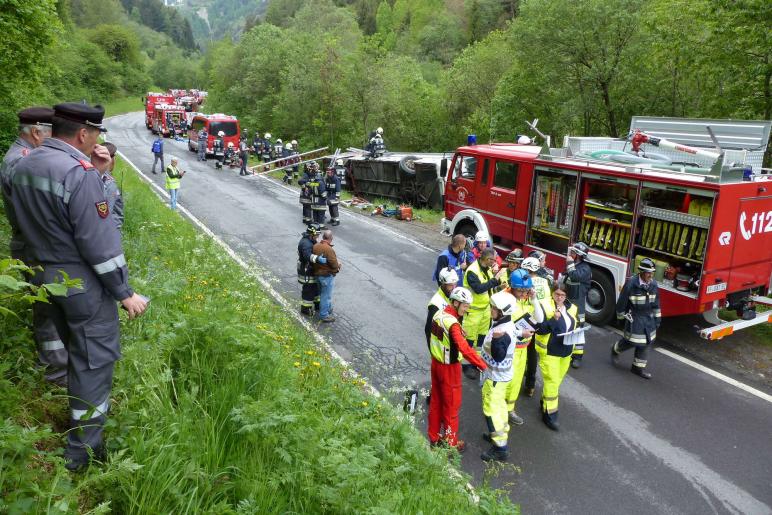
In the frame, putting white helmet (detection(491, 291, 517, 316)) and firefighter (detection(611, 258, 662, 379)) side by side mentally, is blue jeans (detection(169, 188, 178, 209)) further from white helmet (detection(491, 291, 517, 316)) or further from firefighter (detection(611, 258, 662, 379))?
white helmet (detection(491, 291, 517, 316))

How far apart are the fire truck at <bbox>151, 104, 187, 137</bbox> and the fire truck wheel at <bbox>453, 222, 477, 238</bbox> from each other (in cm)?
3470

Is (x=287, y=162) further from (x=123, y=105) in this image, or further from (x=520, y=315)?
(x=123, y=105)

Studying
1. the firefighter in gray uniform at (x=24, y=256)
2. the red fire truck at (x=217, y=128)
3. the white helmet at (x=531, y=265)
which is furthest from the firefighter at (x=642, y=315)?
the red fire truck at (x=217, y=128)

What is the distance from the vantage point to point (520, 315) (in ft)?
19.2

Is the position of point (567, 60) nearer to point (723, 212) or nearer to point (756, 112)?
point (756, 112)

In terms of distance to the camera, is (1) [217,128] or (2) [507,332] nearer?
(2) [507,332]

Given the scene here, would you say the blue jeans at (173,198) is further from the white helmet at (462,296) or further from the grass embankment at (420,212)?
the white helmet at (462,296)

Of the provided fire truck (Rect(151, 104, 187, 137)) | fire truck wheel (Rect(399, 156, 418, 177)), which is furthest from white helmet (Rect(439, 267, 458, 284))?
fire truck (Rect(151, 104, 187, 137))

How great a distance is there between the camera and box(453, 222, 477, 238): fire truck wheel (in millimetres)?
11305

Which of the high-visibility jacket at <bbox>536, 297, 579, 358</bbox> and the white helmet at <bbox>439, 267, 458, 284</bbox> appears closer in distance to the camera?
the white helmet at <bbox>439, 267, 458, 284</bbox>

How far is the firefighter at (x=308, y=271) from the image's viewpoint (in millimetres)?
8367

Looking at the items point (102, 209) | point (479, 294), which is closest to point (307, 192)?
point (479, 294)

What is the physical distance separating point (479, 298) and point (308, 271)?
274 centimetres

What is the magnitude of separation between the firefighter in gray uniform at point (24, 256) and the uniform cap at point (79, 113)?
0.77 feet
